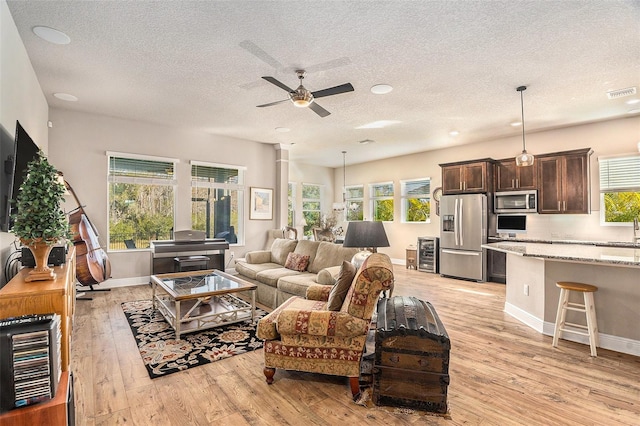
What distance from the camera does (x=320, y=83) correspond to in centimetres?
383

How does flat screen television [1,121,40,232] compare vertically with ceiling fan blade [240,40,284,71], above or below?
below

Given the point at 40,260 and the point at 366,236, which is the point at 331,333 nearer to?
the point at 366,236

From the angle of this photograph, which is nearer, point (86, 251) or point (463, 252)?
point (86, 251)

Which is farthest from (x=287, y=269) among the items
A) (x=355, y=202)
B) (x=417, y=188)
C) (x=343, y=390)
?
(x=355, y=202)

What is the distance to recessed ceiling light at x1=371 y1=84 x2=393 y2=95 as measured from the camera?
3893 mm

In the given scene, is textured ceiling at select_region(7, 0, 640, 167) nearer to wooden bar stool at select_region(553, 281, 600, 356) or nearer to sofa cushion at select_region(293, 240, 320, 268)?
sofa cushion at select_region(293, 240, 320, 268)

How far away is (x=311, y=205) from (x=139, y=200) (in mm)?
5303

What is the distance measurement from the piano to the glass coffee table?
1.11 m

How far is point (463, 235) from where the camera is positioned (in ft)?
20.8

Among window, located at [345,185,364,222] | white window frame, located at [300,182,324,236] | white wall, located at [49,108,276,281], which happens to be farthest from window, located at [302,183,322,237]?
white wall, located at [49,108,276,281]

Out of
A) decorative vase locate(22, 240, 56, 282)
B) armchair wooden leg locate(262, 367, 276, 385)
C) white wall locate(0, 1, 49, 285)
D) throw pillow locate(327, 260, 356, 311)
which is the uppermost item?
white wall locate(0, 1, 49, 285)

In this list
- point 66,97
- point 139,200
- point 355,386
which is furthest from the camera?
point 139,200

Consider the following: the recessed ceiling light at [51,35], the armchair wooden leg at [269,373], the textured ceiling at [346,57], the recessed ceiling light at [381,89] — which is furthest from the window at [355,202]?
the recessed ceiling light at [51,35]

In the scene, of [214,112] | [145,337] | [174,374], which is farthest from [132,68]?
[174,374]
